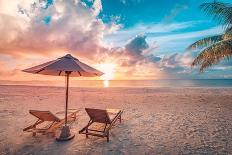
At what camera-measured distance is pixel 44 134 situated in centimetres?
569

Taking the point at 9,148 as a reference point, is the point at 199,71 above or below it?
above

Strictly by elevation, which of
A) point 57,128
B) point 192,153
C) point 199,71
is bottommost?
point 192,153

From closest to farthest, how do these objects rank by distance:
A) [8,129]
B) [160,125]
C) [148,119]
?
[8,129]
[160,125]
[148,119]

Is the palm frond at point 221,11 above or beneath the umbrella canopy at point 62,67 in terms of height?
above

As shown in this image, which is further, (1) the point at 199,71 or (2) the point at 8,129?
(1) the point at 199,71

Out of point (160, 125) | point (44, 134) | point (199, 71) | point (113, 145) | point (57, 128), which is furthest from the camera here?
point (199, 71)

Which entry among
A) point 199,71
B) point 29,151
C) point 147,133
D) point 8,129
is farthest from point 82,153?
point 199,71

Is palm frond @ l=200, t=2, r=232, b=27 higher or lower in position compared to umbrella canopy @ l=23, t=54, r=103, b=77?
higher

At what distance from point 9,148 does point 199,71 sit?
41.7 feet

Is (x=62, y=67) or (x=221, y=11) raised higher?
(x=221, y=11)

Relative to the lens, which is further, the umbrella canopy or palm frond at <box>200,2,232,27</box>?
palm frond at <box>200,2,232,27</box>

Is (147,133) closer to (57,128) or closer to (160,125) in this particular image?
(160,125)

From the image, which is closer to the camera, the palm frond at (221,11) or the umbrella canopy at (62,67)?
the umbrella canopy at (62,67)

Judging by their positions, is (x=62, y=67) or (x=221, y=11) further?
(x=221, y=11)
